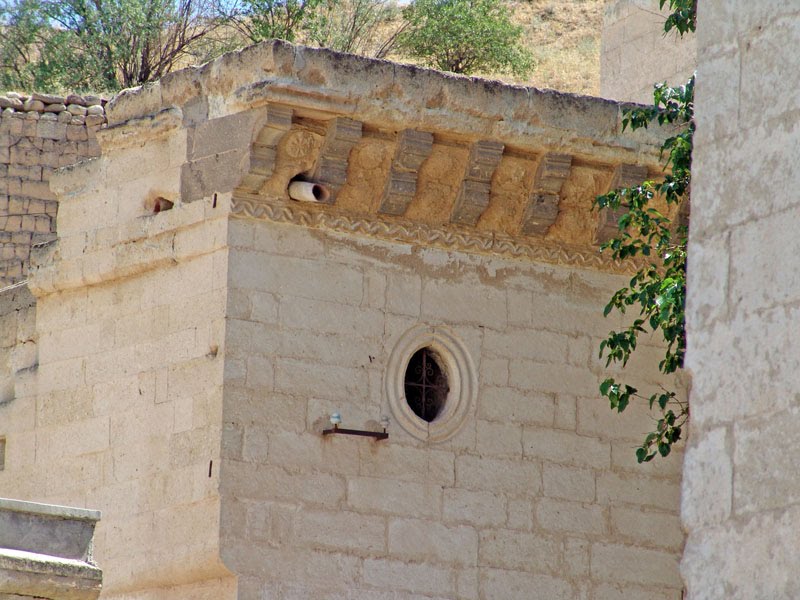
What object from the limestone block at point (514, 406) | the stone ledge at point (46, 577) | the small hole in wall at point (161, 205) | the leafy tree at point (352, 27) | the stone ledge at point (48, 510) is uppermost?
the leafy tree at point (352, 27)

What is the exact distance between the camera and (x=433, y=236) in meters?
8.98

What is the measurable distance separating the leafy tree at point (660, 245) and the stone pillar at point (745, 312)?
3383 mm

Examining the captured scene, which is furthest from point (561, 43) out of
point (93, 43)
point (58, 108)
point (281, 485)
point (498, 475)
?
point (281, 485)

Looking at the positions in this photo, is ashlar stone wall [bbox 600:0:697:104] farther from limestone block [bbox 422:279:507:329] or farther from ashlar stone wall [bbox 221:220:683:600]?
limestone block [bbox 422:279:507:329]

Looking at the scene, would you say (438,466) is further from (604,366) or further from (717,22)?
(717,22)

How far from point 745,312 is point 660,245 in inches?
167

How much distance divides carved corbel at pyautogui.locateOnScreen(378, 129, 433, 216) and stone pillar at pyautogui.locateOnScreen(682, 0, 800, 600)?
3.88m

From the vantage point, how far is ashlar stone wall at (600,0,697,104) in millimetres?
11977

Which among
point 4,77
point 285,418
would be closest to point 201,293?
point 285,418

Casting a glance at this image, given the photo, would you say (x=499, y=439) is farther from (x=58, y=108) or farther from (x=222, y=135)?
(x=58, y=108)

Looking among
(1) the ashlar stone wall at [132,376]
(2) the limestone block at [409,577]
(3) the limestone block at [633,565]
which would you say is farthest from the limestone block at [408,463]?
→ (3) the limestone block at [633,565]

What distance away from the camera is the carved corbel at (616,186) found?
362 inches

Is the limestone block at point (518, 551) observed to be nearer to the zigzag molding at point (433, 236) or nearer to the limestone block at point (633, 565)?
the limestone block at point (633, 565)

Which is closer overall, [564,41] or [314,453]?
[314,453]
